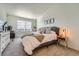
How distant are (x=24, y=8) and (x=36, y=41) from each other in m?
1.20

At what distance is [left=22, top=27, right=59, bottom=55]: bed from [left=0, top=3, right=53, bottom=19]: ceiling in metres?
→ 0.79

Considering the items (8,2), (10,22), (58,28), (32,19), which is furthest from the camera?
(58,28)

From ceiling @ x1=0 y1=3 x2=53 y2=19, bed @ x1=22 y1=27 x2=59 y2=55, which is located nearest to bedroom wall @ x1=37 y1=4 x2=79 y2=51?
ceiling @ x1=0 y1=3 x2=53 y2=19

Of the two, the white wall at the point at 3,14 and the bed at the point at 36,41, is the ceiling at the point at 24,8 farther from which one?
the bed at the point at 36,41

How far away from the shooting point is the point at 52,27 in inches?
146

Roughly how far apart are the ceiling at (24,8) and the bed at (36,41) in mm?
787

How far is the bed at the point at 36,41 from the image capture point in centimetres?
250

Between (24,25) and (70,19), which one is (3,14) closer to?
(24,25)

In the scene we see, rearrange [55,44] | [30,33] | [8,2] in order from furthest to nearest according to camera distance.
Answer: [55,44]
[30,33]
[8,2]

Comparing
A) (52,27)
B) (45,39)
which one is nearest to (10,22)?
(45,39)

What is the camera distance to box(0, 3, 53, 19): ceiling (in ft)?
7.47

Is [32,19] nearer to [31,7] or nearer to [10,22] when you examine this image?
[31,7]

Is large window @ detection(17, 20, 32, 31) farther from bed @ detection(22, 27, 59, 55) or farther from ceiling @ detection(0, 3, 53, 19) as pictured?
bed @ detection(22, 27, 59, 55)

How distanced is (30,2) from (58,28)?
2.00 m
